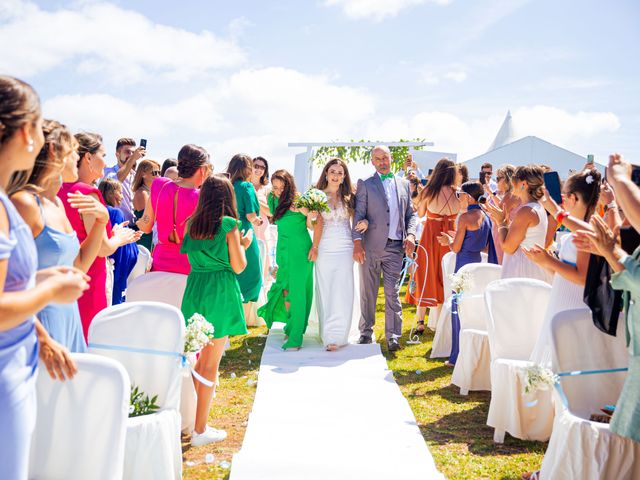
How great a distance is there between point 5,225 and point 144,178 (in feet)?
17.3

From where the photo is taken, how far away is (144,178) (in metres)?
6.93

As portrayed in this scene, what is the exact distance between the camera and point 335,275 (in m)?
7.09

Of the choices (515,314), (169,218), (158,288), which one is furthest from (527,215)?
(158,288)

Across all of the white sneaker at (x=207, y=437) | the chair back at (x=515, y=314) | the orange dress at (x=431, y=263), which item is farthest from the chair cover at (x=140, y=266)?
the chair back at (x=515, y=314)

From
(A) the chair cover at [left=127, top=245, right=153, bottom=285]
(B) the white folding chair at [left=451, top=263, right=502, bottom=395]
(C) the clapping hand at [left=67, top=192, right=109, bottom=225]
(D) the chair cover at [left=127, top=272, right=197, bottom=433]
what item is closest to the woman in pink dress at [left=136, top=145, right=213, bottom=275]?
(D) the chair cover at [left=127, top=272, right=197, bottom=433]

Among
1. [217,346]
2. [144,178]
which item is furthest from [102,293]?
[144,178]

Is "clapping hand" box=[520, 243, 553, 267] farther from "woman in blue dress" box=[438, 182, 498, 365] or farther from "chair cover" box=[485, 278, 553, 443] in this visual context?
"woman in blue dress" box=[438, 182, 498, 365]

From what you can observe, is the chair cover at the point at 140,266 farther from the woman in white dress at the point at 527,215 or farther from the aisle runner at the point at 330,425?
the woman in white dress at the point at 527,215

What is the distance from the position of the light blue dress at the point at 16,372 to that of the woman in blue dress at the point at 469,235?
492 cm

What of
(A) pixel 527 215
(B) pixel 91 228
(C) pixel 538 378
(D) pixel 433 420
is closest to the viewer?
(C) pixel 538 378

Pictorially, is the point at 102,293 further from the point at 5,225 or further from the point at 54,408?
the point at 5,225

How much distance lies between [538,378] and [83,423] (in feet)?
7.38

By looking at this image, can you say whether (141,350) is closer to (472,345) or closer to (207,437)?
(207,437)

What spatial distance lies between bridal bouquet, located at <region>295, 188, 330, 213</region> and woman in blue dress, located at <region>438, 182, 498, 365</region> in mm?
1545
